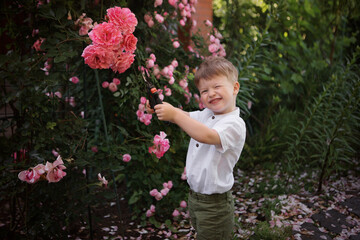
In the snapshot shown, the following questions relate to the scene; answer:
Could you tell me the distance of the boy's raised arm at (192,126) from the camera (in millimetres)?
1308

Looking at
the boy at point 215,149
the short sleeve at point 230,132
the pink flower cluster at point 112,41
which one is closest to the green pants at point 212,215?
the boy at point 215,149

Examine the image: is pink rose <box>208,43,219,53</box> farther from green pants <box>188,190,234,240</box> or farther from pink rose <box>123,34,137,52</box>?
green pants <box>188,190,234,240</box>

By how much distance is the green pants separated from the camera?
149cm

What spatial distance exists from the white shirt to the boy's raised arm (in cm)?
6

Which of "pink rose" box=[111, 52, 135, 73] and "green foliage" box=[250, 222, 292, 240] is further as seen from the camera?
"green foliage" box=[250, 222, 292, 240]

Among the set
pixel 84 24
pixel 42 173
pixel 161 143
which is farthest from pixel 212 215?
pixel 84 24

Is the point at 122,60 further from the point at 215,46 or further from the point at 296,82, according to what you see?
the point at 296,82

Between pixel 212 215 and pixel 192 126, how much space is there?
480 mm

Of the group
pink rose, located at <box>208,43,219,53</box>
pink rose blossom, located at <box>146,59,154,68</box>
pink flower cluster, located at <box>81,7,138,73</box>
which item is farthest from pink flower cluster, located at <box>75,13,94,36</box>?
pink rose, located at <box>208,43,219,53</box>

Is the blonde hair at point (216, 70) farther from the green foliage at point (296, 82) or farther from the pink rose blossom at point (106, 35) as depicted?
the green foliage at point (296, 82)

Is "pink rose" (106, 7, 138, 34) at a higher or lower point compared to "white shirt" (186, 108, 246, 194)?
higher

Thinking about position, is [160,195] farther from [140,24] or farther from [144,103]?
[140,24]

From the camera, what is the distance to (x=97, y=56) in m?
1.44

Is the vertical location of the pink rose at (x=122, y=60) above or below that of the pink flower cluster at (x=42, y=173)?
above
